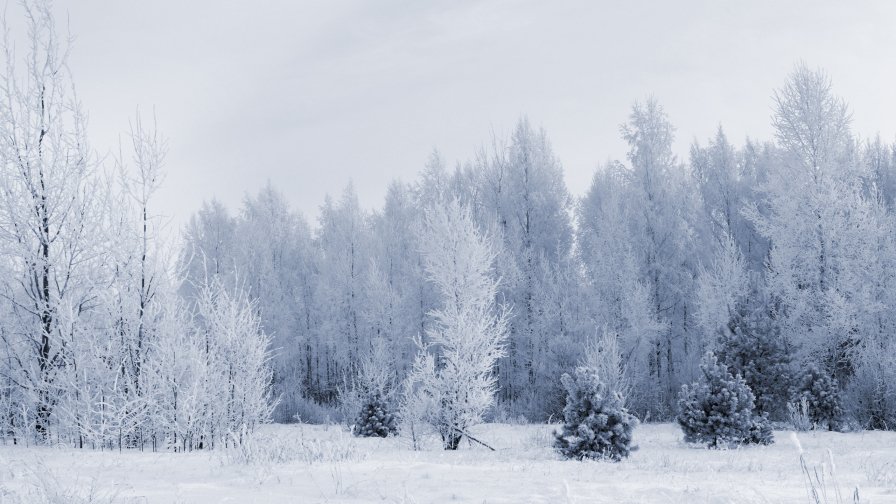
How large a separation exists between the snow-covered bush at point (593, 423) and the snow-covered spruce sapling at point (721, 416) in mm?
2660

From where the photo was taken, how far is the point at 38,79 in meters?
12.3

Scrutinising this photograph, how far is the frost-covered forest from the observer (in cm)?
1202

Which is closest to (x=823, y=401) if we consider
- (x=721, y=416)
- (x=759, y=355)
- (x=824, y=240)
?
(x=759, y=355)

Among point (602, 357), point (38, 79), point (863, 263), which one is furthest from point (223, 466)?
point (863, 263)

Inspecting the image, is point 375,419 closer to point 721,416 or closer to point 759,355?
point 721,416

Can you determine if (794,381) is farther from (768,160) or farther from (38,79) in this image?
(38,79)

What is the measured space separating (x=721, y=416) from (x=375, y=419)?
9.78 metres

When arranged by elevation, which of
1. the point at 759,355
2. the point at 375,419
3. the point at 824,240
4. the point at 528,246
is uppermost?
the point at 528,246

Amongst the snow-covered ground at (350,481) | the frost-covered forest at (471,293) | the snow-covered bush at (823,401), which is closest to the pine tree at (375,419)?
the frost-covered forest at (471,293)

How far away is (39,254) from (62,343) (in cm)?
165

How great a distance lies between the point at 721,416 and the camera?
14945 millimetres

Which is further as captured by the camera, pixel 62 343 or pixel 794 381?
pixel 794 381

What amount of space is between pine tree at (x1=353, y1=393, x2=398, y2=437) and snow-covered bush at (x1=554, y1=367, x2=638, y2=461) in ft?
25.3

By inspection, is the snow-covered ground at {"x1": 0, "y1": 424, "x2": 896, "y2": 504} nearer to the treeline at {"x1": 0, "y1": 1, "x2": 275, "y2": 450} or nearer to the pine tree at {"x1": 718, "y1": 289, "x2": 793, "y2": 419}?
the treeline at {"x1": 0, "y1": 1, "x2": 275, "y2": 450}
